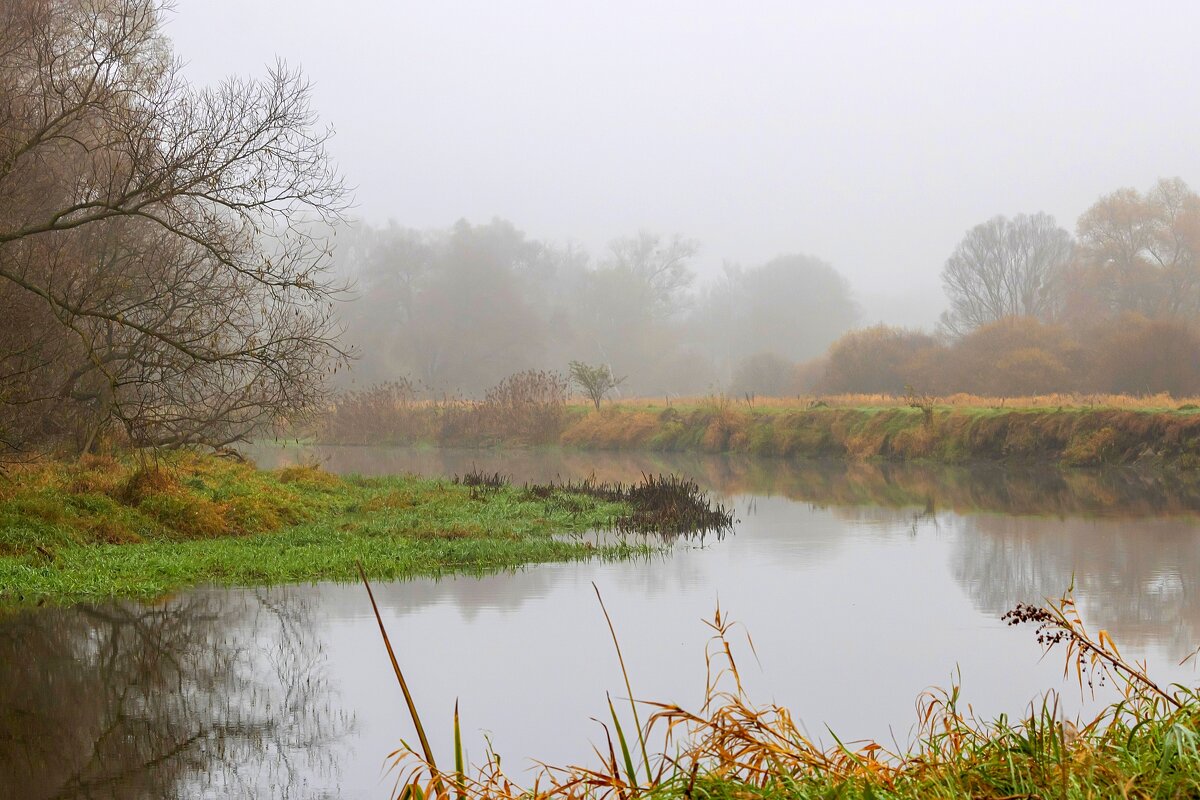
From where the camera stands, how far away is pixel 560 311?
6625 centimetres

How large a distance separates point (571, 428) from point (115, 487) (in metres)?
26.1

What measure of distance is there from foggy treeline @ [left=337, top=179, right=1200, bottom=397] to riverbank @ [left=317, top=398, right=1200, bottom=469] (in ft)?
12.7

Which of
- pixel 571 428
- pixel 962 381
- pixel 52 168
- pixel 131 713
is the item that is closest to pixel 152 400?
pixel 52 168

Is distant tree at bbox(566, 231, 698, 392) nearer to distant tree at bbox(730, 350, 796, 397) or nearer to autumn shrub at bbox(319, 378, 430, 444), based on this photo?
distant tree at bbox(730, 350, 796, 397)

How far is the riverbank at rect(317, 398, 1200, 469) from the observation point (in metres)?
24.7

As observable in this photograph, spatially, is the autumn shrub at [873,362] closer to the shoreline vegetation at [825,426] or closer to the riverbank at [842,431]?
the shoreline vegetation at [825,426]

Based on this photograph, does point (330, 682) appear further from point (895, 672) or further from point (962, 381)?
point (962, 381)

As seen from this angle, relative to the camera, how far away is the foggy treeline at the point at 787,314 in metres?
40.0

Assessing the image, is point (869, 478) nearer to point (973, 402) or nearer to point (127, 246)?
point (973, 402)

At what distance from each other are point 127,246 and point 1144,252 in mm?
46849

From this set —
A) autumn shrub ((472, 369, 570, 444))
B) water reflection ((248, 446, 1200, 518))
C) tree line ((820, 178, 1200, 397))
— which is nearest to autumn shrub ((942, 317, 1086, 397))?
tree line ((820, 178, 1200, 397))

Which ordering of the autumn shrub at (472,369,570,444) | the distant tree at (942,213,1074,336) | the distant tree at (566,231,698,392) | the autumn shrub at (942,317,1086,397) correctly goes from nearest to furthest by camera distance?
the autumn shrub at (942,317,1086,397) → the autumn shrub at (472,369,570,444) → the distant tree at (942,213,1074,336) → the distant tree at (566,231,698,392)

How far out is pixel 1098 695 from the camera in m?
6.47

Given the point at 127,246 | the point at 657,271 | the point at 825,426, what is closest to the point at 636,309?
the point at 657,271
